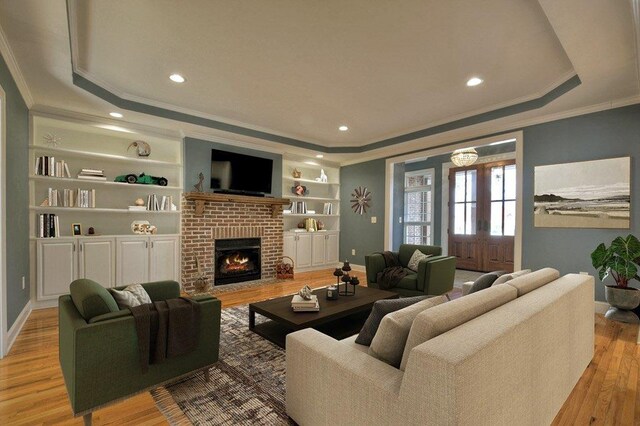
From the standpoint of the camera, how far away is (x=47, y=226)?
12.1ft

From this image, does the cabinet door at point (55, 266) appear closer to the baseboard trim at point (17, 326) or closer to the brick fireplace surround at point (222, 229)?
the baseboard trim at point (17, 326)

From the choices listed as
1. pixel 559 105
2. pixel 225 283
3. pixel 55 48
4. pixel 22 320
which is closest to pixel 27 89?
pixel 55 48

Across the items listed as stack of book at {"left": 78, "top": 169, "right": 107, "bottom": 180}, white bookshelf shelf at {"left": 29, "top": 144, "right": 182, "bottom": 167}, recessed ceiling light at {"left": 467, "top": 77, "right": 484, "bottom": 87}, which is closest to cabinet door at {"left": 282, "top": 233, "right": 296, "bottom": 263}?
white bookshelf shelf at {"left": 29, "top": 144, "right": 182, "bottom": 167}

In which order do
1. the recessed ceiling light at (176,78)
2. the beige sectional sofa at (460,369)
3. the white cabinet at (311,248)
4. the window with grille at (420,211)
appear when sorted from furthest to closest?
the window with grille at (420,211) < the white cabinet at (311,248) < the recessed ceiling light at (176,78) < the beige sectional sofa at (460,369)

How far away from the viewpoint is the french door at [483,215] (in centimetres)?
629

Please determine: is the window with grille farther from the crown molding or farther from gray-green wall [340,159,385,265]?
the crown molding

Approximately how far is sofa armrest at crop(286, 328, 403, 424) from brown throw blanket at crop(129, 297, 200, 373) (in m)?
0.70

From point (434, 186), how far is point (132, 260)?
253 inches

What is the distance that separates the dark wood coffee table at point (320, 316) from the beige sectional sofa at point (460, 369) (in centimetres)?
85

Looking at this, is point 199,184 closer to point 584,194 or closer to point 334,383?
point 334,383

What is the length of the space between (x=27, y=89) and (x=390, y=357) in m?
4.33

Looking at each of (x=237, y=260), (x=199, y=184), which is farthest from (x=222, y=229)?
(x=199, y=184)

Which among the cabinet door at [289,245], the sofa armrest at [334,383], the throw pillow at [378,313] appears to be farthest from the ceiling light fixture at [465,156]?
the sofa armrest at [334,383]

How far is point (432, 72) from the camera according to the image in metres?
3.08
